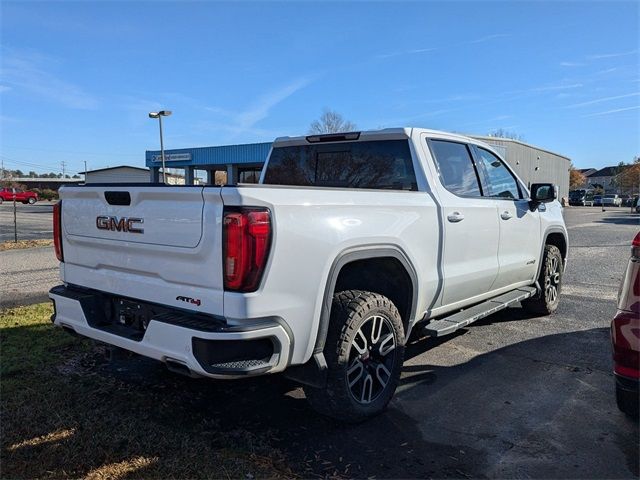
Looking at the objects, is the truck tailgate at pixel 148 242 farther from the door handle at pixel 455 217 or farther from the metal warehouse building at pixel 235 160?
the metal warehouse building at pixel 235 160

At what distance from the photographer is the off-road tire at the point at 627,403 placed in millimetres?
3404

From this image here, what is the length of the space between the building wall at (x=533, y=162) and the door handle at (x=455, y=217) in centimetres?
3698

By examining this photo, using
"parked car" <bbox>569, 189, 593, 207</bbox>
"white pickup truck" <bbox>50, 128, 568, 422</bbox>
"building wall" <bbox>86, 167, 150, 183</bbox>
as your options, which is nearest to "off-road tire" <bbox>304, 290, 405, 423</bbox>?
"white pickup truck" <bbox>50, 128, 568, 422</bbox>

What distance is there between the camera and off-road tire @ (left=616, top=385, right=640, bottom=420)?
340cm

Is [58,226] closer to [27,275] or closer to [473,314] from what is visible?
[473,314]

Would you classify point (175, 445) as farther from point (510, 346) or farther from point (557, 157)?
point (557, 157)

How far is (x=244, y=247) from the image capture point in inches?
107

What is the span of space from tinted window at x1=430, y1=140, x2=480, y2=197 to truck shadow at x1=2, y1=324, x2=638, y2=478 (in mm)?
1650

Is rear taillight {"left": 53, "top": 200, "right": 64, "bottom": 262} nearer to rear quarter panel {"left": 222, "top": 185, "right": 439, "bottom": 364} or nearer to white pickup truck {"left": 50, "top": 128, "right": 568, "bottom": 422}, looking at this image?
white pickup truck {"left": 50, "top": 128, "right": 568, "bottom": 422}

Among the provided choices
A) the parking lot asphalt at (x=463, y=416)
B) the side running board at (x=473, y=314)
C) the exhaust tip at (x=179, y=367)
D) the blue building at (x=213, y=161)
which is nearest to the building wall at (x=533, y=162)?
the blue building at (x=213, y=161)

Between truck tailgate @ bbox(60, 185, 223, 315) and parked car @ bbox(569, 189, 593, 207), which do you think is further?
parked car @ bbox(569, 189, 593, 207)

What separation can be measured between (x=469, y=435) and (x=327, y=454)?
3.24 feet

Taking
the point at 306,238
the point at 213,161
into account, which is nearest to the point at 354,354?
the point at 306,238

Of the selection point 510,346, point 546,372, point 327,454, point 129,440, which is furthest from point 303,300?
point 510,346
